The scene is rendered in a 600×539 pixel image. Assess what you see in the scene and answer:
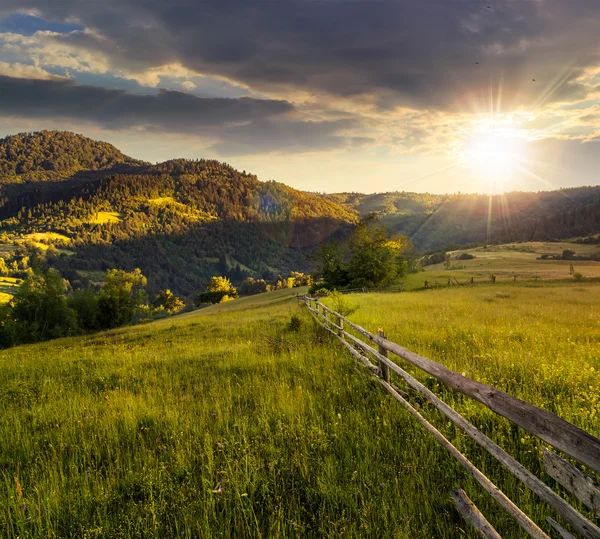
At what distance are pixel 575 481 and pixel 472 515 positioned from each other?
45.2 inches

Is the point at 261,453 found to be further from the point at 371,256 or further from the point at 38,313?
the point at 38,313

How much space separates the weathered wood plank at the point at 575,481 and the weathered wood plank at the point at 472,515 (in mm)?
729

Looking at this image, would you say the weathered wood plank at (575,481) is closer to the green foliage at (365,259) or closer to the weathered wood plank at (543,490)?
the weathered wood plank at (543,490)

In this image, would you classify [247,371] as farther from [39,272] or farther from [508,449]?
[39,272]

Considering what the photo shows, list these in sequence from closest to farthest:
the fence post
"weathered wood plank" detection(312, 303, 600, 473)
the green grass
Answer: "weathered wood plank" detection(312, 303, 600, 473)
the green grass
the fence post

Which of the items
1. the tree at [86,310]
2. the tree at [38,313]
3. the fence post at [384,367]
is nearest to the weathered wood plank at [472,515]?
the fence post at [384,367]

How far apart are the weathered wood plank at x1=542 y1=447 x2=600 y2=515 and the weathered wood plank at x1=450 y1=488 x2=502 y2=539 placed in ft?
2.39

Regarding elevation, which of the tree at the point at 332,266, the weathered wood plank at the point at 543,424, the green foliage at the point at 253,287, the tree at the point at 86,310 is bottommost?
the green foliage at the point at 253,287

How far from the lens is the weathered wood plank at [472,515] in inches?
99.2

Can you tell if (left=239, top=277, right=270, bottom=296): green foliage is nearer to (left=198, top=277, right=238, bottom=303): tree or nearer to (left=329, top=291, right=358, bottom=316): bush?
(left=198, top=277, right=238, bottom=303): tree

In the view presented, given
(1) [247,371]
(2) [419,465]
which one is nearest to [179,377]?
(1) [247,371]

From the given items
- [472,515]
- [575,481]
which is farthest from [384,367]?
[575,481]

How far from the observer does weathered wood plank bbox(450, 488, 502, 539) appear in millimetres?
2520

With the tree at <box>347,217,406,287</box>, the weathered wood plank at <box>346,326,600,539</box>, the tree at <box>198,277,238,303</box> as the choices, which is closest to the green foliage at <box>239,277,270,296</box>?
the tree at <box>198,277,238,303</box>
